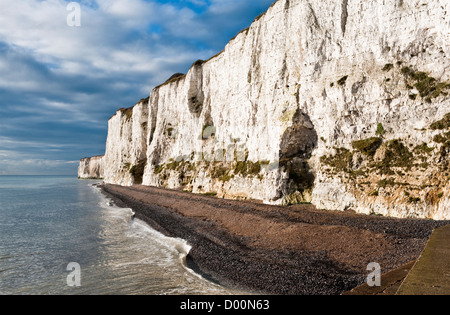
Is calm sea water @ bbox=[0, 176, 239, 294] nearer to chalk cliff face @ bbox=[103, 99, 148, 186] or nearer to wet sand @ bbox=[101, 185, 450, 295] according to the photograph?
wet sand @ bbox=[101, 185, 450, 295]

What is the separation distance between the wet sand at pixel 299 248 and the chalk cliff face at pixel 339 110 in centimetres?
328

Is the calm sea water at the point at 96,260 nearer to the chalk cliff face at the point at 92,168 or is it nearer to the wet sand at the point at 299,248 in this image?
the wet sand at the point at 299,248

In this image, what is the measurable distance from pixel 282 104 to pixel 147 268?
21.6 meters

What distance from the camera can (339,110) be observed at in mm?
23203

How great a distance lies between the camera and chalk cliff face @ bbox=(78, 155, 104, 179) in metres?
153

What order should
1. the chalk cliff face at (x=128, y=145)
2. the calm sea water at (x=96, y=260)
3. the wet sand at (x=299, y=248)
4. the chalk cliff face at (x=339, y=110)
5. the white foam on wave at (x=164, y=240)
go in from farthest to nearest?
the chalk cliff face at (x=128, y=145), the chalk cliff face at (x=339, y=110), the white foam on wave at (x=164, y=240), the calm sea water at (x=96, y=260), the wet sand at (x=299, y=248)

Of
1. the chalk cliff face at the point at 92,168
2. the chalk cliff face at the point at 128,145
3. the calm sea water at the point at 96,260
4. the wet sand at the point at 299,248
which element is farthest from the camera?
the chalk cliff face at the point at 92,168

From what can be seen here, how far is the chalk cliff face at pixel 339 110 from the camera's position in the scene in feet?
57.0

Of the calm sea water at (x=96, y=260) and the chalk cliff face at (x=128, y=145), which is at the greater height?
the chalk cliff face at (x=128, y=145)

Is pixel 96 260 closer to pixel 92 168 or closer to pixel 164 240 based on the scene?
pixel 164 240

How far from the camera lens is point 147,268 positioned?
12.5 m

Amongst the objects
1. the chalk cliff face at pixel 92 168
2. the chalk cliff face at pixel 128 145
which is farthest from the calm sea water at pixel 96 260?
the chalk cliff face at pixel 92 168

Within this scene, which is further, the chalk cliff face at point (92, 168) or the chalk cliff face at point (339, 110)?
the chalk cliff face at point (92, 168)
